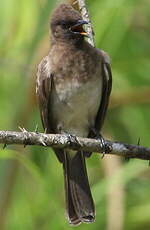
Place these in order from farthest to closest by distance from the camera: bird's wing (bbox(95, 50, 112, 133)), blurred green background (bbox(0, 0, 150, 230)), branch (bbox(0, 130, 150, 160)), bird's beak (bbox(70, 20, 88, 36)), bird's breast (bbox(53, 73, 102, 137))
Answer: blurred green background (bbox(0, 0, 150, 230))
bird's wing (bbox(95, 50, 112, 133))
bird's breast (bbox(53, 73, 102, 137))
bird's beak (bbox(70, 20, 88, 36))
branch (bbox(0, 130, 150, 160))

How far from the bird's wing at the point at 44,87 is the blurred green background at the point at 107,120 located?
423mm

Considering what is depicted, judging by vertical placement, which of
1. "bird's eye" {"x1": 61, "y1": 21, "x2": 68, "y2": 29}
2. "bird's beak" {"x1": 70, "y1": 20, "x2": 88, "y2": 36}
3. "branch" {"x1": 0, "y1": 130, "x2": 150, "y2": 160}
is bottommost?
"branch" {"x1": 0, "y1": 130, "x2": 150, "y2": 160}

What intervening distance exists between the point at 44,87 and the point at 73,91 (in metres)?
0.22

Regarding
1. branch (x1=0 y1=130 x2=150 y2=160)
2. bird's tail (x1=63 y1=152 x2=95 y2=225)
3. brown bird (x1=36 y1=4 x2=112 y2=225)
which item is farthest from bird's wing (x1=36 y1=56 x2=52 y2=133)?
branch (x1=0 y1=130 x2=150 y2=160)

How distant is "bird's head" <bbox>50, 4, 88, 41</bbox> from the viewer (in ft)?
23.7

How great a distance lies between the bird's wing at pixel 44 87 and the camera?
7.31 m

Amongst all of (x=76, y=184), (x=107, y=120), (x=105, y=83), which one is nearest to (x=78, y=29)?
(x=105, y=83)

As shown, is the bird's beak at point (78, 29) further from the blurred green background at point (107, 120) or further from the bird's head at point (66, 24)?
the blurred green background at point (107, 120)

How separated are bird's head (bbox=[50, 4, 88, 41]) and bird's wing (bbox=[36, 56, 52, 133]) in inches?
9.0

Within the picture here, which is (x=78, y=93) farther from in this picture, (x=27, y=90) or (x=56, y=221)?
(x=56, y=221)

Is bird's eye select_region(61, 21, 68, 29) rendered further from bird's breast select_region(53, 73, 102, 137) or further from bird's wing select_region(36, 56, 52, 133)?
bird's breast select_region(53, 73, 102, 137)

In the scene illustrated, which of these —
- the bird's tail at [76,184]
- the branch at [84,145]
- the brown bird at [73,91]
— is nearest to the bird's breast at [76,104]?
the brown bird at [73,91]

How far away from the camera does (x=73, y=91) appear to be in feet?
23.9

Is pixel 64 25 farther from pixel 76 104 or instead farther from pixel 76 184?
pixel 76 184
